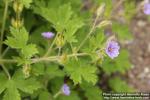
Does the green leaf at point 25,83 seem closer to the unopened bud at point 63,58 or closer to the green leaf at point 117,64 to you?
the unopened bud at point 63,58

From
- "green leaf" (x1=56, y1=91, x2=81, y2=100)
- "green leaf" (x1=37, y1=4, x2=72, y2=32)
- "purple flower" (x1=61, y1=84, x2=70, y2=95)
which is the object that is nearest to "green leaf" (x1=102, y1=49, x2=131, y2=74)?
"green leaf" (x1=56, y1=91, x2=81, y2=100)

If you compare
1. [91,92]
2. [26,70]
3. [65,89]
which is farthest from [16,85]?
[91,92]

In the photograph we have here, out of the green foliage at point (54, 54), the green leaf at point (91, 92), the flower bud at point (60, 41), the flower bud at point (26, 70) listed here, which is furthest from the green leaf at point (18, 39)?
the green leaf at point (91, 92)

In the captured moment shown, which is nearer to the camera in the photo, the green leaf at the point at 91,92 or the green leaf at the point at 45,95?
the green leaf at the point at 45,95

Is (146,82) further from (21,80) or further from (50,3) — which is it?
(21,80)

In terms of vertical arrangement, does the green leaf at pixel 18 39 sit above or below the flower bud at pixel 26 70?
above

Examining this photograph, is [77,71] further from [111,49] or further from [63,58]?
[111,49]
